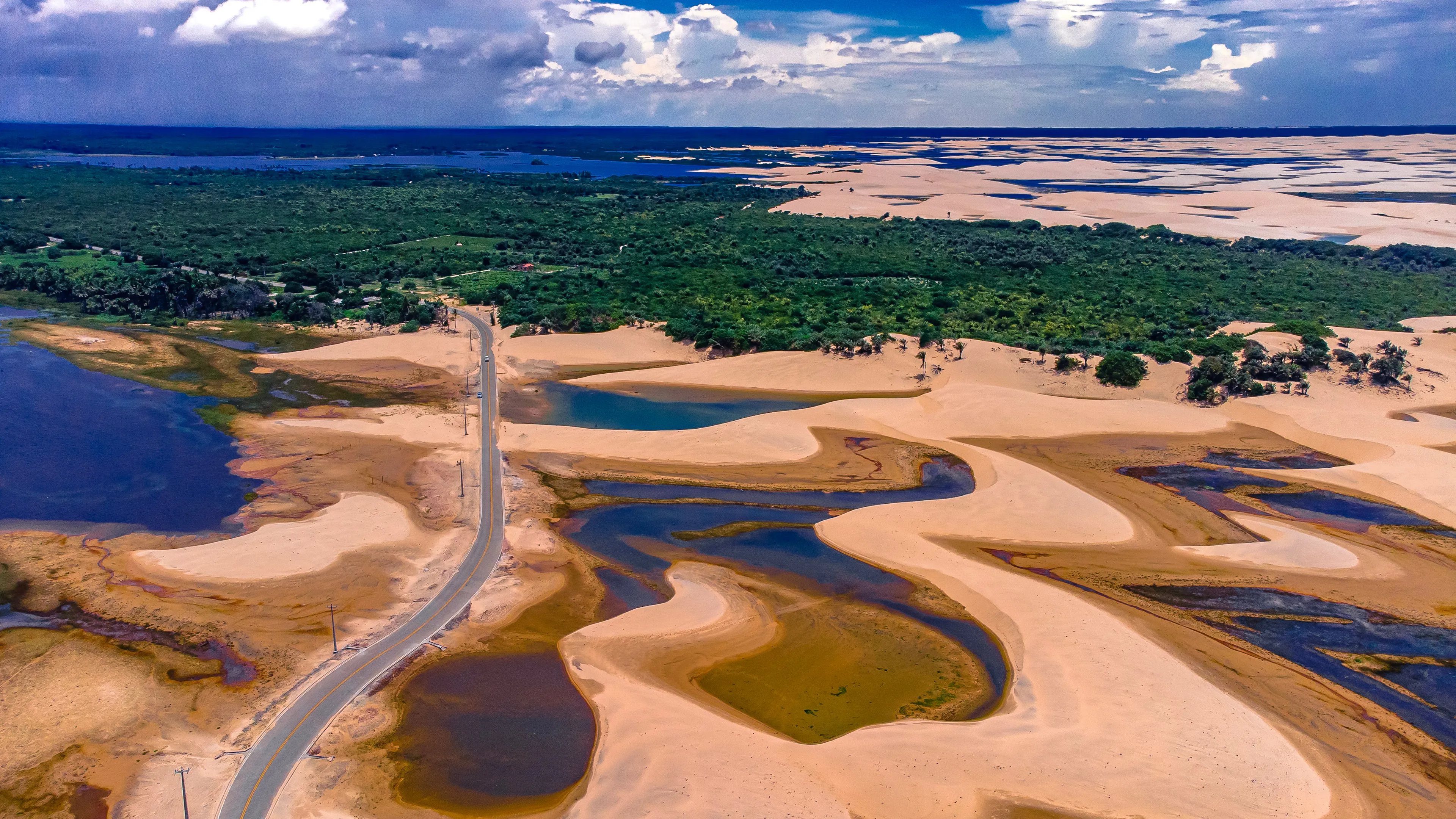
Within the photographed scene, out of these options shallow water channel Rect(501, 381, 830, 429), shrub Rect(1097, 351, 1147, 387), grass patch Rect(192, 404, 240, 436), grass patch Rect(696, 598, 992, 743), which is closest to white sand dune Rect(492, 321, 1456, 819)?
grass patch Rect(696, 598, 992, 743)

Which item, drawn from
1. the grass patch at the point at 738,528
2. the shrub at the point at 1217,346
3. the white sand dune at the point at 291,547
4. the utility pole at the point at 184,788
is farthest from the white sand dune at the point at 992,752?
the shrub at the point at 1217,346

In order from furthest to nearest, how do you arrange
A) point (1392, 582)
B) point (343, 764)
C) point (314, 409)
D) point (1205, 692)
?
point (314, 409) < point (1392, 582) < point (1205, 692) < point (343, 764)

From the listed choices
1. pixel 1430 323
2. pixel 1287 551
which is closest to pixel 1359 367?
pixel 1430 323

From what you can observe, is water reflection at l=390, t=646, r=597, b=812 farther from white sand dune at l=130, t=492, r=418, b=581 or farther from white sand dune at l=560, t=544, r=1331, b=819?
white sand dune at l=130, t=492, r=418, b=581

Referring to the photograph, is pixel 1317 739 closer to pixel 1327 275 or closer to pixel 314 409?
pixel 314 409

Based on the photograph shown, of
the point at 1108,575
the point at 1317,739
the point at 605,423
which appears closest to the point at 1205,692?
the point at 1317,739

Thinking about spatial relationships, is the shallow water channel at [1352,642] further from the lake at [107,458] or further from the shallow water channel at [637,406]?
the lake at [107,458]
